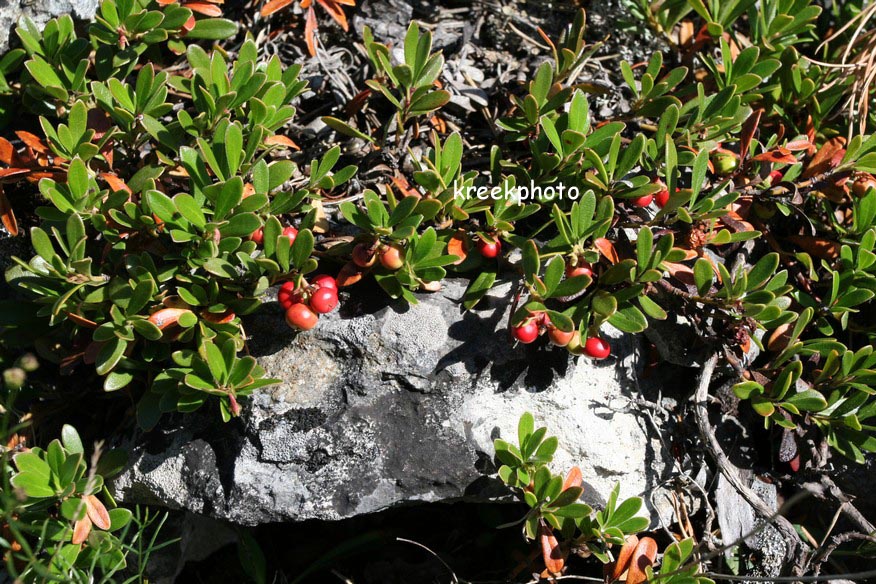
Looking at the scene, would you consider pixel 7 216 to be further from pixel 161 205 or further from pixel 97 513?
pixel 97 513

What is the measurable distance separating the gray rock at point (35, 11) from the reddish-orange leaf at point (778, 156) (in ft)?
9.23

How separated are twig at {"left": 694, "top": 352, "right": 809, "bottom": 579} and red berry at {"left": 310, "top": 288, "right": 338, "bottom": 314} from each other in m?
1.44

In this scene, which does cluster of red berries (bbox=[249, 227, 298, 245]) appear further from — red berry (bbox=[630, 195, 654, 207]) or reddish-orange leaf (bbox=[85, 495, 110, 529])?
red berry (bbox=[630, 195, 654, 207])

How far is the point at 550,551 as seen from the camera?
2.79 metres

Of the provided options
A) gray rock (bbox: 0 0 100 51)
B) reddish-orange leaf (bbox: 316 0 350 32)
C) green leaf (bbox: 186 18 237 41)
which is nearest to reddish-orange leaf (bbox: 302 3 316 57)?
reddish-orange leaf (bbox: 316 0 350 32)

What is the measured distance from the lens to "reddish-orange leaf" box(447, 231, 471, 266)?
9.27 ft

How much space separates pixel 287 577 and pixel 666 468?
1.65 metres

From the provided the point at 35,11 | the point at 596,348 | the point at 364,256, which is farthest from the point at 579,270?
the point at 35,11

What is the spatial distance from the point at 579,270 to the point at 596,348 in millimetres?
284

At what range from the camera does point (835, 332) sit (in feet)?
10.7

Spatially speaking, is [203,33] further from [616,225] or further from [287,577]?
[287,577]

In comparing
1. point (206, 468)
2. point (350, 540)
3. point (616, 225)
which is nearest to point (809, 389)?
point (616, 225)

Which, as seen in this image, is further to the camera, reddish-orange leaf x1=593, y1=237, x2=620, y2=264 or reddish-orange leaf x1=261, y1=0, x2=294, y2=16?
reddish-orange leaf x1=261, y1=0, x2=294, y2=16

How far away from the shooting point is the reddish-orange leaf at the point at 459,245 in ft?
9.27
